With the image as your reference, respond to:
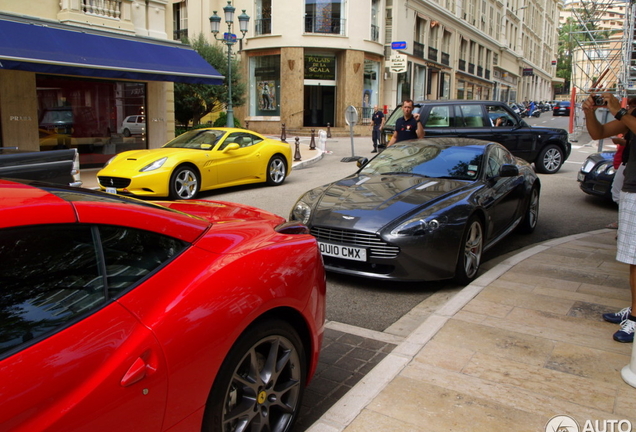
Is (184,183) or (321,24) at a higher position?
(321,24)

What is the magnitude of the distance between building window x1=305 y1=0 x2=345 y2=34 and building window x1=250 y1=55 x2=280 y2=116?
283 cm

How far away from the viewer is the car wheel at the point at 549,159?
576 inches

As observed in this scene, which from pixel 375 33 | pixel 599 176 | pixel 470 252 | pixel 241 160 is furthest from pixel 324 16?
pixel 470 252

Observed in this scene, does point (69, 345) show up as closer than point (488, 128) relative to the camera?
Yes

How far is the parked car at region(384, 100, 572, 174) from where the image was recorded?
13.9 metres

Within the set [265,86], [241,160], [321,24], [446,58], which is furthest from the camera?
[446,58]

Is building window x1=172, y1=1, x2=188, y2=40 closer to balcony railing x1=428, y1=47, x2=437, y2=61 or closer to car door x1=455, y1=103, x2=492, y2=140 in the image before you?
balcony railing x1=428, y1=47, x2=437, y2=61

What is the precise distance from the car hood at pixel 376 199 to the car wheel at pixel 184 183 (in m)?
4.68

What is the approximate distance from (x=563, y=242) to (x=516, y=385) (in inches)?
177

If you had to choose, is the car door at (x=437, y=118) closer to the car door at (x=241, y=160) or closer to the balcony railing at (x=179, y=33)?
the car door at (x=241, y=160)

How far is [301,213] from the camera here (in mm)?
5977

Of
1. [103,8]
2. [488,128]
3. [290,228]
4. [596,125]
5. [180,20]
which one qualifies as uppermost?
[180,20]

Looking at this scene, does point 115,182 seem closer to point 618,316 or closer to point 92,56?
point 92,56

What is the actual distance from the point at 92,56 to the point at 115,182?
18.2 feet
